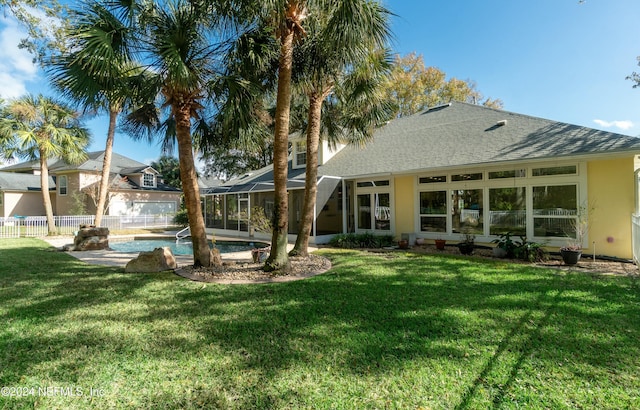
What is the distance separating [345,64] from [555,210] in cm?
815

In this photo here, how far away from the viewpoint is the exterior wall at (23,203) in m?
27.2

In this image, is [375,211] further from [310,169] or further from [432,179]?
[310,169]

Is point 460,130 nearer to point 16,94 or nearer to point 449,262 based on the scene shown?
point 449,262

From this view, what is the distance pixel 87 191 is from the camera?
24328 mm

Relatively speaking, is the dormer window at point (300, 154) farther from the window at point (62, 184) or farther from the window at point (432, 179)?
the window at point (62, 184)

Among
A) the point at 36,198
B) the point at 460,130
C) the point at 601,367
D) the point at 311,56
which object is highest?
the point at 311,56

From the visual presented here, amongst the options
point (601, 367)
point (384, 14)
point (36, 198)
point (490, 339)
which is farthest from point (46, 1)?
point (36, 198)

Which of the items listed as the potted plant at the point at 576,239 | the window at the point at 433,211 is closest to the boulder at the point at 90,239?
the window at the point at 433,211

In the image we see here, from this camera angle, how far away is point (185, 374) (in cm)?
322

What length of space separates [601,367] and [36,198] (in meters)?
39.2

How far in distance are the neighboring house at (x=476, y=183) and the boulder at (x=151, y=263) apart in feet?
21.8

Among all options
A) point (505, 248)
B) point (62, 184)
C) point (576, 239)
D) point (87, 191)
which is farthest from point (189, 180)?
point (62, 184)

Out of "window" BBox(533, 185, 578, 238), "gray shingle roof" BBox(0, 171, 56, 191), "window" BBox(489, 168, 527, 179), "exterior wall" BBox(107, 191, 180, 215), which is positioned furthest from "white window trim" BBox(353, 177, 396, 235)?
"gray shingle roof" BBox(0, 171, 56, 191)

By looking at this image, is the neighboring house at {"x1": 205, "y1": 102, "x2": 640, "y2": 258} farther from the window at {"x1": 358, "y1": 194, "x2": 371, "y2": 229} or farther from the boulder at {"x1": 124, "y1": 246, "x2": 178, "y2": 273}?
the boulder at {"x1": 124, "y1": 246, "x2": 178, "y2": 273}
